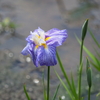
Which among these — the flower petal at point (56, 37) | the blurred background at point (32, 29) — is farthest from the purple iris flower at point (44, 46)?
the blurred background at point (32, 29)

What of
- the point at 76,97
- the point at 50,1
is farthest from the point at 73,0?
the point at 76,97

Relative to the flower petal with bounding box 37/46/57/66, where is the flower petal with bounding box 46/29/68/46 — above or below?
above

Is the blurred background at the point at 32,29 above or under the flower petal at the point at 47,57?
above

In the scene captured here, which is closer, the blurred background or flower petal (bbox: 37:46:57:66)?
flower petal (bbox: 37:46:57:66)

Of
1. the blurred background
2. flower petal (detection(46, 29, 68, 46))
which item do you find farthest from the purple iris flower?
the blurred background

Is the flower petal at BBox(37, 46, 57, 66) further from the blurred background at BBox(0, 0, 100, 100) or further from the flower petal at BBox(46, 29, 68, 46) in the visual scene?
the blurred background at BBox(0, 0, 100, 100)

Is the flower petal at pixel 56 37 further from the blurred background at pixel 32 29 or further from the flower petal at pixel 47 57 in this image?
the blurred background at pixel 32 29

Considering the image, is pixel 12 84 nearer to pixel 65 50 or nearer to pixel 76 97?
pixel 65 50
